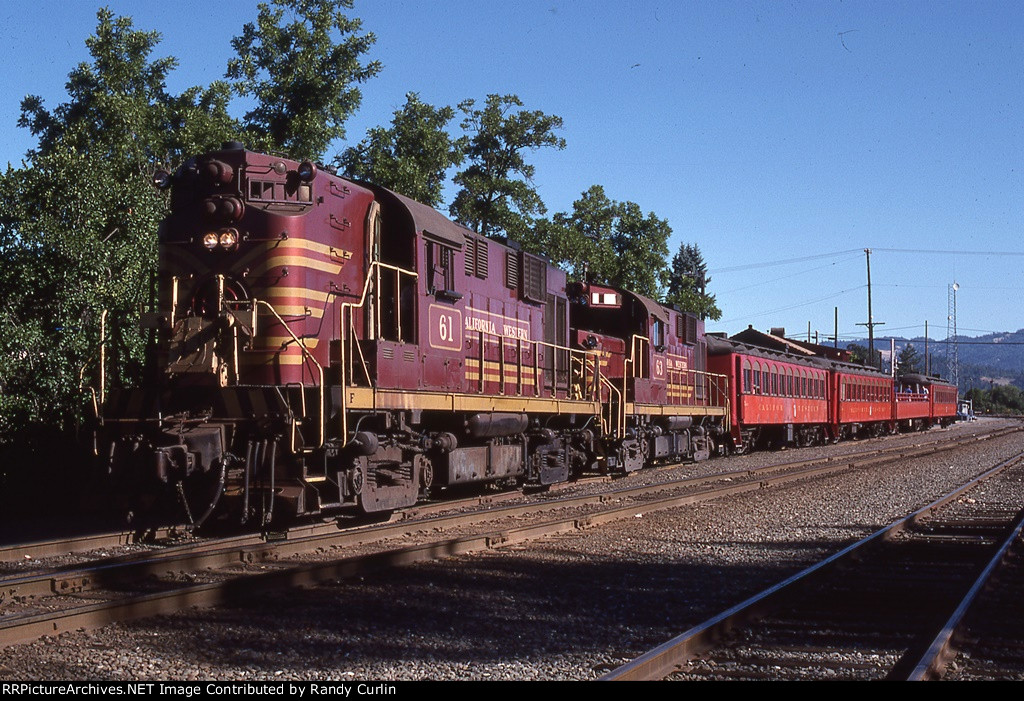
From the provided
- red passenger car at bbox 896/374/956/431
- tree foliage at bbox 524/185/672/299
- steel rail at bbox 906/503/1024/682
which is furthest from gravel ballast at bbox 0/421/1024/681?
red passenger car at bbox 896/374/956/431

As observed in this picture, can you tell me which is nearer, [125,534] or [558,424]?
[125,534]

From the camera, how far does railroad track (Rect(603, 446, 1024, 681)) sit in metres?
5.59

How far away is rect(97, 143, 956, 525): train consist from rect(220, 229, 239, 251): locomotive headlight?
0.8 inches

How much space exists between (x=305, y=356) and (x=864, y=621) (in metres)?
5.48

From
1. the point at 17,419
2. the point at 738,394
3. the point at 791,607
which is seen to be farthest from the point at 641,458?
the point at 791,607

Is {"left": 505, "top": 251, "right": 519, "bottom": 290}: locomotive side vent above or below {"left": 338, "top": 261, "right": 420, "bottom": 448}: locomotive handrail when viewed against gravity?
above

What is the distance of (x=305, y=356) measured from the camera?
383 inches

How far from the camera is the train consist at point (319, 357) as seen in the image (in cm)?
913

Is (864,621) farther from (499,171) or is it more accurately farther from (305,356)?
(499,171)

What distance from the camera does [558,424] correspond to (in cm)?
1598

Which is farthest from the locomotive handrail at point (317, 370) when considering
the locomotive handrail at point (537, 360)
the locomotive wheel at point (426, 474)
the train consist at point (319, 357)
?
the locomotive handrail at point (537, 360)

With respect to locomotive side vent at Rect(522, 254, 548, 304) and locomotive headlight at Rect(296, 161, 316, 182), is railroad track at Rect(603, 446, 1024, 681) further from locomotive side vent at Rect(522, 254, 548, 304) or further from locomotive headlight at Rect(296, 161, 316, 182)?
locomotive side vent at Rect(522, 254, 548, 304)
